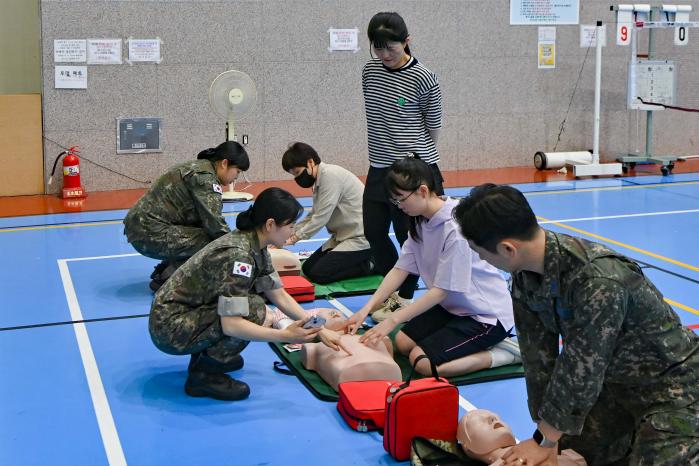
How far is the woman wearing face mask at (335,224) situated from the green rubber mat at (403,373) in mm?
1621

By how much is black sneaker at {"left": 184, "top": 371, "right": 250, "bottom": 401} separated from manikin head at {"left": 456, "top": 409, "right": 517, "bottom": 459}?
1290 millimetres

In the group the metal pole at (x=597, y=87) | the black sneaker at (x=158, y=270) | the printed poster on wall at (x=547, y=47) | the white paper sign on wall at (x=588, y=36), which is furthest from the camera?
the white paper sign on wall at (x=588, y=36)

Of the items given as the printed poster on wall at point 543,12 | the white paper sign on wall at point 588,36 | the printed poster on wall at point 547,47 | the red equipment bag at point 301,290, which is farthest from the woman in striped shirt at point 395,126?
the white paper sign on wall at point 588,36

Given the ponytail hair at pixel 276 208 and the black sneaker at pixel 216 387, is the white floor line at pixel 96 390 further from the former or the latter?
the ponytail hair at pixel 276 208

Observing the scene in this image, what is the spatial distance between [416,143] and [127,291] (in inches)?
95.2

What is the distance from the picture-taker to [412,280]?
6023 millimetres

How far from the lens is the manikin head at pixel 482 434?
3732 mm

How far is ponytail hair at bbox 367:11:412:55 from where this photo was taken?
570 cm

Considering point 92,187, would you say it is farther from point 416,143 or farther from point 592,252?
point 592,252

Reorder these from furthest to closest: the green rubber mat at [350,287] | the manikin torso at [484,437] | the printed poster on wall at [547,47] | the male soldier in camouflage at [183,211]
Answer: the printed poster on wall at [547,47] → the green rubber mat at [350,287] → the male soldier in camouflage at [183,211] → the manikin torso at [484,437]

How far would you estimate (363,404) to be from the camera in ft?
14.2

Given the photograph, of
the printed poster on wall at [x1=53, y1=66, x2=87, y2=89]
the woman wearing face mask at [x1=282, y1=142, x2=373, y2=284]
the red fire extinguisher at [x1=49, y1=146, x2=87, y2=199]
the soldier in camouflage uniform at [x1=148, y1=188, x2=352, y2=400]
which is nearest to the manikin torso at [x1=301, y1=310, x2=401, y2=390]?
the soldier in camouflage uniform at [x1=148, y1=188, x2=352, y2=400]

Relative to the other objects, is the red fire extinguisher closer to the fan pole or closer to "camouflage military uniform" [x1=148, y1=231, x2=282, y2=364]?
the fan pole

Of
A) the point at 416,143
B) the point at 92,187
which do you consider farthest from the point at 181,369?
the point at 92,187
